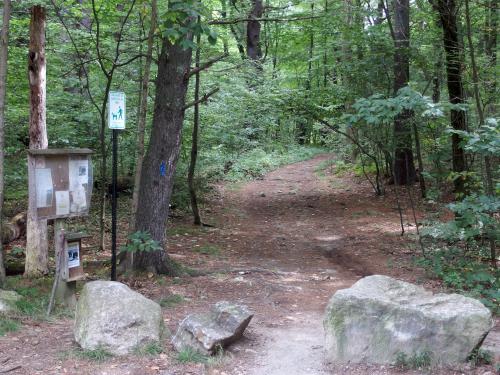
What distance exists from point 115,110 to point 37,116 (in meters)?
1.83

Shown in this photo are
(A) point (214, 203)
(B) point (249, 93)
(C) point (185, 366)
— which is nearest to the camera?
(C) point (185, 366)

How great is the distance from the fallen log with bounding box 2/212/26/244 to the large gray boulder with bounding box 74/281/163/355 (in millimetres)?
5210

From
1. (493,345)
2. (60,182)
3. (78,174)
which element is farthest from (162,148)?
(493,345)

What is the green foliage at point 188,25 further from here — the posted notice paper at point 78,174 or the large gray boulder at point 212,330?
the large gray boulder at point 212,330

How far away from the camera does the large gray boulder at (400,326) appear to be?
405cm

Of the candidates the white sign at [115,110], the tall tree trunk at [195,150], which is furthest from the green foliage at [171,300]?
the tall tree trunk at [195,150]

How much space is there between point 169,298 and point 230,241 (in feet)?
14.5

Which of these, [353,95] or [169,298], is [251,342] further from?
[353,95]

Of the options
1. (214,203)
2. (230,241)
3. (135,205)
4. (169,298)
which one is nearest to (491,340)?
(169,298)

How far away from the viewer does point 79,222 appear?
10.9 meters

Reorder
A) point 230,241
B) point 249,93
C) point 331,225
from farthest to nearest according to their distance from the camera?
point 249,93, point 331,225, point 230,241

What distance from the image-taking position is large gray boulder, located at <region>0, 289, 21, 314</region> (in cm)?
550

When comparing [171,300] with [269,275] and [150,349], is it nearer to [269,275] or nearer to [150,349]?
[150,349]

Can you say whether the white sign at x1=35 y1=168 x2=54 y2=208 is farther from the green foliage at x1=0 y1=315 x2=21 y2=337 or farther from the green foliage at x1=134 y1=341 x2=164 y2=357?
the green foliage at x1=134 y1=341 x2=164 y2=357
